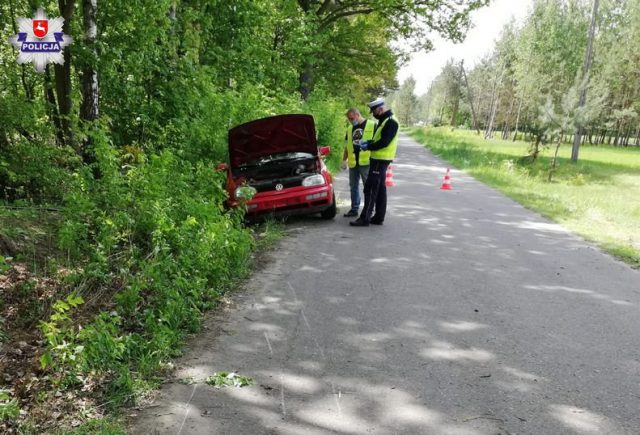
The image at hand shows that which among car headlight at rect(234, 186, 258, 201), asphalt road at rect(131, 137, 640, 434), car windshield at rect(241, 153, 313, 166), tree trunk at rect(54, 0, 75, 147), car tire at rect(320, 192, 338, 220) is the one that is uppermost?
tree trunk at rect(54, 0, 75, 147)

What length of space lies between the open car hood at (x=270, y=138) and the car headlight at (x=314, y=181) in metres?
0.79

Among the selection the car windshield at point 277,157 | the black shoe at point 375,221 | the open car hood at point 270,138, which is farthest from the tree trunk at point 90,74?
the black shoe at point 375,221

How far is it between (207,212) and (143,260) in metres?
1.32

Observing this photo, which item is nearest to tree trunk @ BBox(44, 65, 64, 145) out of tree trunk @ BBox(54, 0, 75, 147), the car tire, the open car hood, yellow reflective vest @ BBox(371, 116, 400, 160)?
tree trunk @ BBox(54, 0, 75, 147)

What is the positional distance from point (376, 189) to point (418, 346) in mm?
4753

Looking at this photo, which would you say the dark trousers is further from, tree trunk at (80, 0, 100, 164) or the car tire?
tree trunk at (80, 0, 100, 164)

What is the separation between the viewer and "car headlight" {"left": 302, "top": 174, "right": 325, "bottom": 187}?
8.62 m

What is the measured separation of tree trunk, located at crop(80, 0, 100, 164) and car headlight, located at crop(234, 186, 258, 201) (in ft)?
7.18

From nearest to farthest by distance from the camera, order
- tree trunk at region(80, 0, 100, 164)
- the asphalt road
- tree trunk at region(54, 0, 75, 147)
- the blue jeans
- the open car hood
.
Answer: the asphalt road → tree trunk at region(80, 0, 100, 164) → tree trunk at region(54, 0, 75, 147) → the open car hood → the blue jeans

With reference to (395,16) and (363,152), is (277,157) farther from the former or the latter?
(395,16)

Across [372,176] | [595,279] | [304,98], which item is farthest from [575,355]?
[304,98]

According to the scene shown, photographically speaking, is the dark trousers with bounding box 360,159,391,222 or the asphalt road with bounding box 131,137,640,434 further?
the dark trousers with bounding box 360,159,391,222

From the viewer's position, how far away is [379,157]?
857 centimetres

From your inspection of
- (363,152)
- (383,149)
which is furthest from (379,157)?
(363,152)
